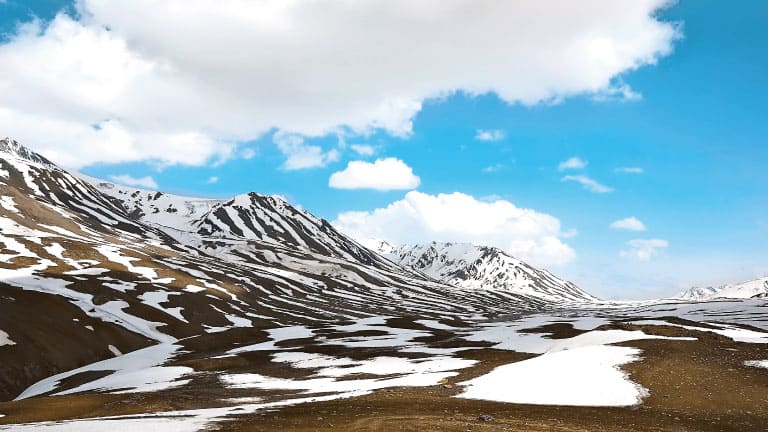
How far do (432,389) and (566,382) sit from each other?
36.9 ft

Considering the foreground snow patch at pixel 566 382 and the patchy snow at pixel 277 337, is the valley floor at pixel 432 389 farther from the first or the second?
the patchy snow at pixel 277 337

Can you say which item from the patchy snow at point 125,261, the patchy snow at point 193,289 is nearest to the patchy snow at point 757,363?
the patchy snow at point 193,289

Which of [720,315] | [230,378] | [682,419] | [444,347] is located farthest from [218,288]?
[720,315]

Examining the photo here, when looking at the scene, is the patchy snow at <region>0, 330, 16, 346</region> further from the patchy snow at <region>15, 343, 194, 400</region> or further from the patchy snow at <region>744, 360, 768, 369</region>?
the patchy snow at <region>744, 360, 768, 369</region>

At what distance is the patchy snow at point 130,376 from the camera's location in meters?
57.4

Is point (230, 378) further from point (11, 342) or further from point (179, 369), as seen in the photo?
point (11, 342)

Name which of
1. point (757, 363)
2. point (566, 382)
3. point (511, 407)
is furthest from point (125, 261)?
A: point (757, 363)

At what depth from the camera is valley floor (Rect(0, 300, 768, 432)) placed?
95.7 ft

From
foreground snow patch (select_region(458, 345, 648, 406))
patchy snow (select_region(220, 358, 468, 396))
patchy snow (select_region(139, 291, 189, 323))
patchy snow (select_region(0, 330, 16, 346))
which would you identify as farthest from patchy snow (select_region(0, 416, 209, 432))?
patchy snow (select_region(139, 291, 189, 323))

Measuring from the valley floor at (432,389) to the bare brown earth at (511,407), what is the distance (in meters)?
0.12

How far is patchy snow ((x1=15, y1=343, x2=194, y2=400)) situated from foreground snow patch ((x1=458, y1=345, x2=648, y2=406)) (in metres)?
34.6

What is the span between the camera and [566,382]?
42750mm

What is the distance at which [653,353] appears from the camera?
5397 cm

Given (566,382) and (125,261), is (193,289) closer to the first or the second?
(125,261)
